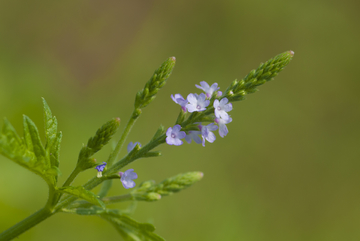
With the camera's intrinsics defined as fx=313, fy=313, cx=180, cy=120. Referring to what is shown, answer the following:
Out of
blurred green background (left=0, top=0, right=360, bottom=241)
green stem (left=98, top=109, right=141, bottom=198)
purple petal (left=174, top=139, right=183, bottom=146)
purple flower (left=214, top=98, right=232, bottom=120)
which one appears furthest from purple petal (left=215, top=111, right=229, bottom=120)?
blurred green background (left=0, top=0, right=360, bottom=241)

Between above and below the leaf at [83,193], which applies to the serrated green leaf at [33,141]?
above

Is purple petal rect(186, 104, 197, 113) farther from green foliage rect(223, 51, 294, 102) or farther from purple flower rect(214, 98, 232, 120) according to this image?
green foliage rect(223, 51, 294, 102)

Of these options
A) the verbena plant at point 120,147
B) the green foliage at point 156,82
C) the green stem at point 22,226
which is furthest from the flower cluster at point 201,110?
the green stem at point 22,226

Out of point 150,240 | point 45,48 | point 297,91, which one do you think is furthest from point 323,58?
point 150,240

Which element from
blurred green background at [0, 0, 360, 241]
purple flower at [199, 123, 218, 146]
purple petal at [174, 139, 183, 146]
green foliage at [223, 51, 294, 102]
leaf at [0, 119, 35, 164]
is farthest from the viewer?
blurred green background at [0, 0, 360, 241]

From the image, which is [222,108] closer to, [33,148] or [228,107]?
[228,107]

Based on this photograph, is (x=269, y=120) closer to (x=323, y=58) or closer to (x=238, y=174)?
(x=238, y=174)

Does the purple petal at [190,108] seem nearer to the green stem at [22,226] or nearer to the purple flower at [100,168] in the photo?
→ the purple flower at [100,168]

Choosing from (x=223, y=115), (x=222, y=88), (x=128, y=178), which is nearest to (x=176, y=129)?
(x=223, y=115)
